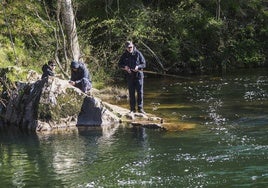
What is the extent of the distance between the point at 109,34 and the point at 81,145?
35.3 ft

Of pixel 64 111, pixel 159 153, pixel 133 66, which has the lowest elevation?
pixel 159 153

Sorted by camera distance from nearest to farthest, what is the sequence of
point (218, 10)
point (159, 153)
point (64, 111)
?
point (159, 153) → point (64, 111) → point (218, 10)

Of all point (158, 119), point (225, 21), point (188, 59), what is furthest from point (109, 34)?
point (158, 119)

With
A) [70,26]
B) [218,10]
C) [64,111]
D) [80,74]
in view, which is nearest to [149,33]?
[70,26]

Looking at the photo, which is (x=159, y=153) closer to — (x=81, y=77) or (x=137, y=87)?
(x=137, y=87)

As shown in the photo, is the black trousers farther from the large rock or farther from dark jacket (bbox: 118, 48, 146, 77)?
the large rock

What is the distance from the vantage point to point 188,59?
23.3 m

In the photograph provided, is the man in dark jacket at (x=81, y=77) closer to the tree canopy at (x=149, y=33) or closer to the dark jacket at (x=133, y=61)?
the dark jacket at (x=133, y=61)

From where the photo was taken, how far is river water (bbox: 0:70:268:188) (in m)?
7.89

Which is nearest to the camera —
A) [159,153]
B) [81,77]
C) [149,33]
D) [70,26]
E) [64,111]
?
[159,153]

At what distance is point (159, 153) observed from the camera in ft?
30.7

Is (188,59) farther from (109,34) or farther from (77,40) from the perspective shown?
(77,40)

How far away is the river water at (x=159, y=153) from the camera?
311 inches

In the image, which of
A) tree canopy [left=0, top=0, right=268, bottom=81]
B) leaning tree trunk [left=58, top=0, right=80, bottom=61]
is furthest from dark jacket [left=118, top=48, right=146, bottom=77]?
leaning tree trunk [left=58, top=0, right=80, bottom=61]
